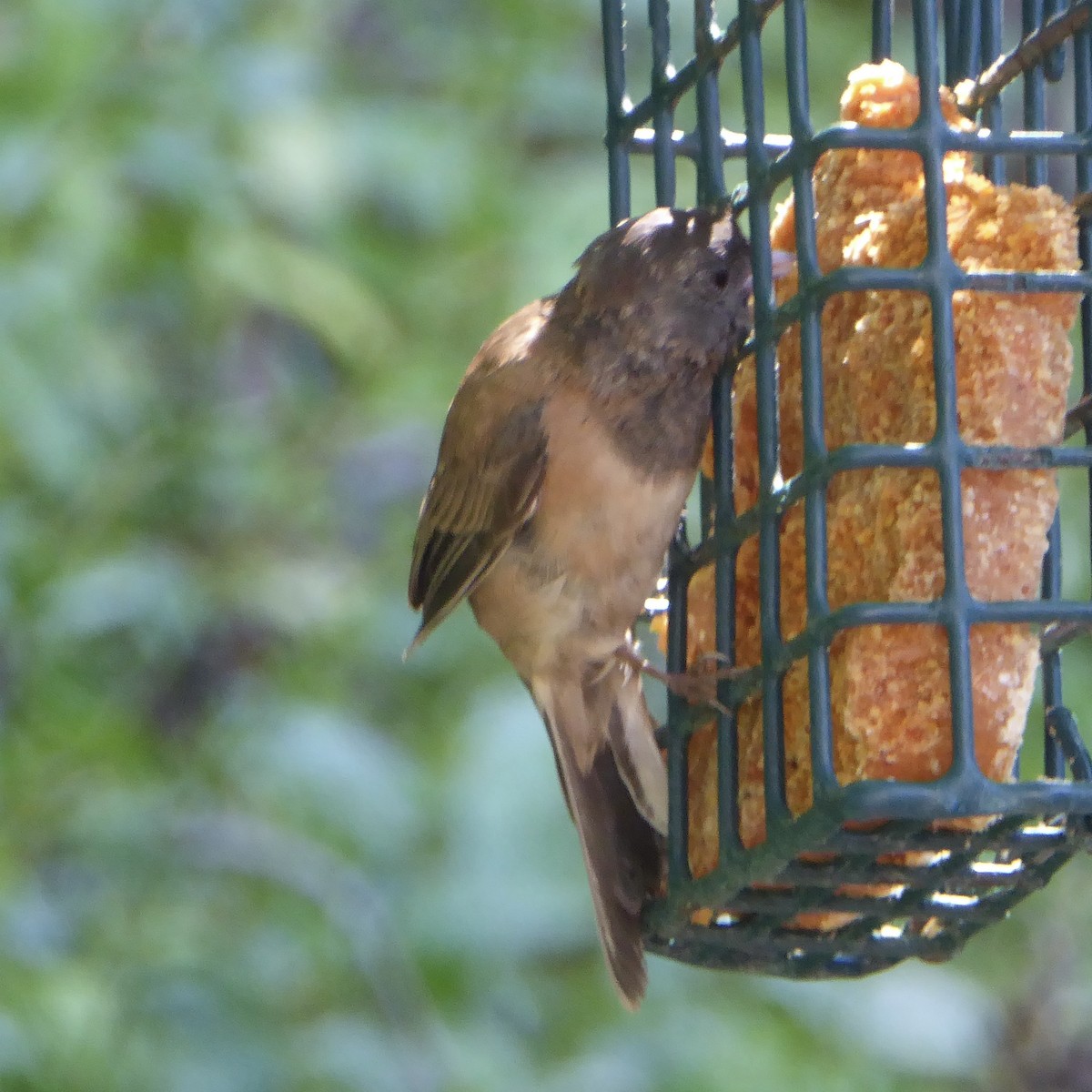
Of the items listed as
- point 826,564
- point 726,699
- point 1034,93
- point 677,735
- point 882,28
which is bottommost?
point 677,735

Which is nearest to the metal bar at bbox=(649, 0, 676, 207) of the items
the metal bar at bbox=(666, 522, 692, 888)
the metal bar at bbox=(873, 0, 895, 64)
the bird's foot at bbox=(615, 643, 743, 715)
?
the metal bar at bbox=(873, 0, 895, 64)

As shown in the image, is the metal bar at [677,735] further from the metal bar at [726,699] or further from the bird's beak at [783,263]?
the bird's beak at [783,263]

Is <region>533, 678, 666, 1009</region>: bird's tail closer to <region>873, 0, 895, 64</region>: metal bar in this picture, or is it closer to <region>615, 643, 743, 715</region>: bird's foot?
<region>615, 643, 743, 715</region>: bird's foot

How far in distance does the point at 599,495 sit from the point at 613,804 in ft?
1.82

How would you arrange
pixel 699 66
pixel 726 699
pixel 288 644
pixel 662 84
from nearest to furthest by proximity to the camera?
1. pixel 726 699
2. pixel 699 66
3. pixel 662 84
4. pixel 288 644

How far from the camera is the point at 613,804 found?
9.80 ft

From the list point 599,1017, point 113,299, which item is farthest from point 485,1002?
point 113,299

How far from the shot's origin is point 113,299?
17.2 ft

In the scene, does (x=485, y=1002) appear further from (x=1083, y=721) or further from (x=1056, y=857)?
(x=1056, y=857)

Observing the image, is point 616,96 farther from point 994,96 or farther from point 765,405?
point 765,405

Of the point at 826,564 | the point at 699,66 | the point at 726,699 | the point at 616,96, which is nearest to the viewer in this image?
the point at 826,564

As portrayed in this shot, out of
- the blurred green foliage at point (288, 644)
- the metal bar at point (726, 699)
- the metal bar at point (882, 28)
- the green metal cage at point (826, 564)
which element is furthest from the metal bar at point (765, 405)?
the blurred green foliage at point (288, 644)

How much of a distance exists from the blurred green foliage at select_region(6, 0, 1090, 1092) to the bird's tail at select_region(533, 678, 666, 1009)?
40.3 inches

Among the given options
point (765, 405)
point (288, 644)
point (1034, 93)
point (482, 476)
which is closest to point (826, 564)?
point (765, 405)
